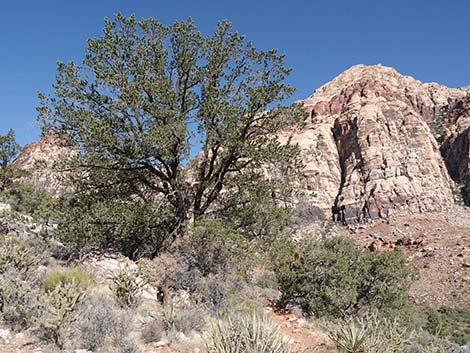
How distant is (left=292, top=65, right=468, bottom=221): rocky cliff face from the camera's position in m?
67.4

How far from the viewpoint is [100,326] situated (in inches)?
200

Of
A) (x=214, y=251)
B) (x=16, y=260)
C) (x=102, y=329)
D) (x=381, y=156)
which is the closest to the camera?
(x=102, y=329)

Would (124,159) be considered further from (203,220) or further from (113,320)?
(113,320)

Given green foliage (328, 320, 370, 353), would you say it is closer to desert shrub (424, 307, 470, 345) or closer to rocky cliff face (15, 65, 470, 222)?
desert shrub (424, 307, 470, 345)

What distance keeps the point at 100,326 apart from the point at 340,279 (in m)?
8.66

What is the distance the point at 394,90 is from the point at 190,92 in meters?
93.8

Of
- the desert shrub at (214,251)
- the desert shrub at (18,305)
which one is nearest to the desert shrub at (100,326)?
the desert shrub at (18,305)

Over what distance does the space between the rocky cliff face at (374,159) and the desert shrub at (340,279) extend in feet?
171

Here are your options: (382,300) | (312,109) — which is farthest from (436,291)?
(312,109)

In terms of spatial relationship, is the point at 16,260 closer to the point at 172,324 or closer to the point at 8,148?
the point at 172,324

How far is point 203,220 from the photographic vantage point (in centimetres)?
871

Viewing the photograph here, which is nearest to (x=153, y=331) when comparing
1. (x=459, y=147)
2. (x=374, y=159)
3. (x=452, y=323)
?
(x=452, y=323)

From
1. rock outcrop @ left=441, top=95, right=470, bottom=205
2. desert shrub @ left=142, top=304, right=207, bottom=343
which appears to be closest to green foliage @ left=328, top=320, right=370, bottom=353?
desert shrub @ left=142, top=304, right=207, bottom=343

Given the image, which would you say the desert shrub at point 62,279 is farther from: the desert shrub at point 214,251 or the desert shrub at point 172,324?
the desert shrub at point 214,251
